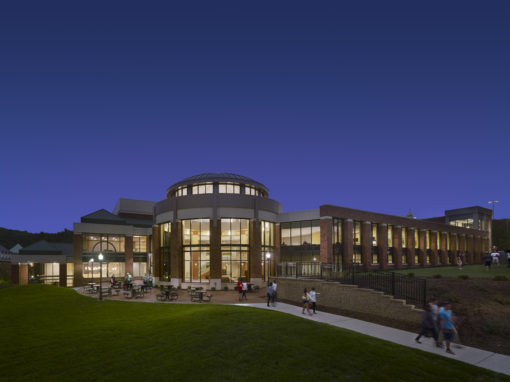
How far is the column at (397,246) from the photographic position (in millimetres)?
45469

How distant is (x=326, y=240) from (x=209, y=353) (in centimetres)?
2784

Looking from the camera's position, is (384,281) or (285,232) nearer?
(384,281)

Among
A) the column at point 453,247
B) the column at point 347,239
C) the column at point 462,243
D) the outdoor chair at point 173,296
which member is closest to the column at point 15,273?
the outdoor chair at point 173,296

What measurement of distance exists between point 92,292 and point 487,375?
101 feet

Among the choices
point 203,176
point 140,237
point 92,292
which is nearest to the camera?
point 92,292

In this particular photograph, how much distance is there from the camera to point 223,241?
33906 mm

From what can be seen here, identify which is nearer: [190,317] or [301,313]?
[190,317]

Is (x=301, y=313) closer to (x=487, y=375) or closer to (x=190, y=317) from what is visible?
(x=190, y=317)

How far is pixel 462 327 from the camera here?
49.8ft

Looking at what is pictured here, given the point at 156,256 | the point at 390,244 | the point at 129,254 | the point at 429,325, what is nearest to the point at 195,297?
the point at 156,256

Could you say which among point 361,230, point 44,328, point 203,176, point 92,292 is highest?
point 203,176

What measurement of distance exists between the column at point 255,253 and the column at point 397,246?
23137mm

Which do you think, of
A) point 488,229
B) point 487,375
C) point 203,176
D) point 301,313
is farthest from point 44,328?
point 488,229

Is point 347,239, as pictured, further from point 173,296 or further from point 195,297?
point 173,296
